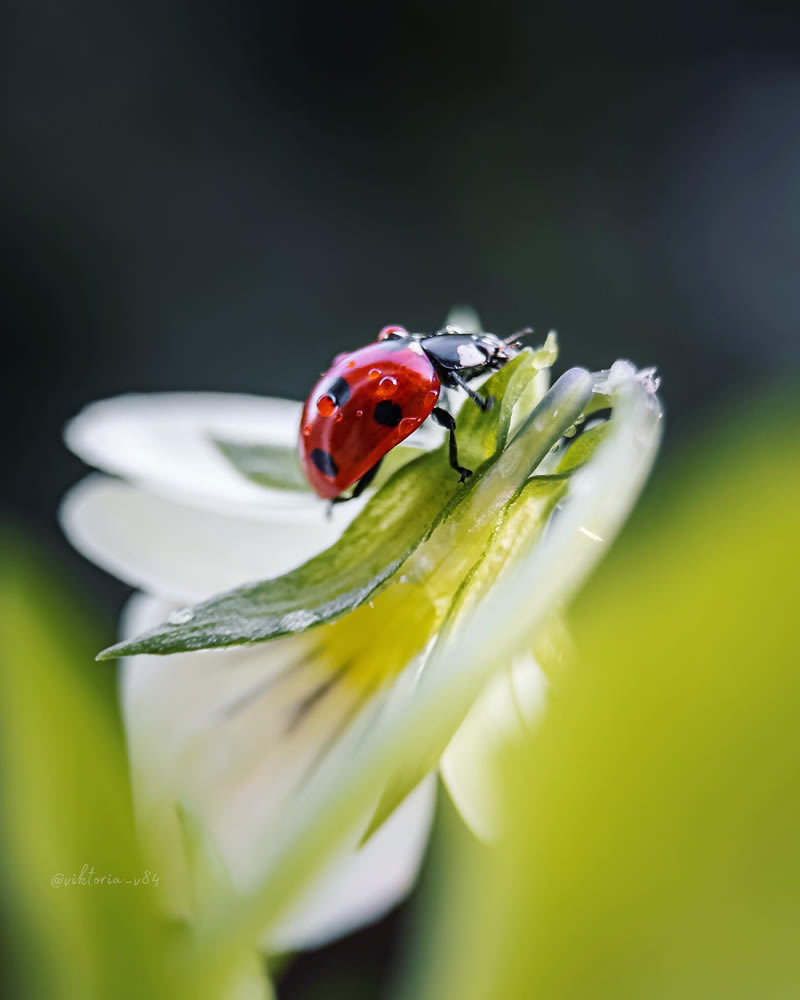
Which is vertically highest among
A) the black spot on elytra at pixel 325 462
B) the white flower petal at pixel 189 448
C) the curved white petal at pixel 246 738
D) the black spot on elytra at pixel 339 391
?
the black spot on elytra at pixel 339 391

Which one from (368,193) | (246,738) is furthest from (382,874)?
(368,193)

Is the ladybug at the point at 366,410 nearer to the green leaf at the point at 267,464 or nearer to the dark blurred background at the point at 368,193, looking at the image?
the green leaf at the point at 267,464

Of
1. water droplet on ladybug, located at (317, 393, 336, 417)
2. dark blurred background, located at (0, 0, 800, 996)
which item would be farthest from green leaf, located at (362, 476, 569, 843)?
dark blurred background, located at (0, 0, 800, 996)

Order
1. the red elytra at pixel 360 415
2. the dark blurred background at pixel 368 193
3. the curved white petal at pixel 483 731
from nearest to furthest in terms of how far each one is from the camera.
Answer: the curved white petal at pixel 483 731, the red elytra at pixel 360 415, the dark blurred background at pixel 368 193

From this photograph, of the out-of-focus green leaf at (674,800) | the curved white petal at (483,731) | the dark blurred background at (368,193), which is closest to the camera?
the out-of-focus green leaf at (674,800)

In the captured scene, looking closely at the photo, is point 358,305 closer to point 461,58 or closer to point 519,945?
point 461,58

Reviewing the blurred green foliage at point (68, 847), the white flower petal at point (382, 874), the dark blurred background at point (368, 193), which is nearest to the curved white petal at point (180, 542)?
the white flower petal at point (382, 874)

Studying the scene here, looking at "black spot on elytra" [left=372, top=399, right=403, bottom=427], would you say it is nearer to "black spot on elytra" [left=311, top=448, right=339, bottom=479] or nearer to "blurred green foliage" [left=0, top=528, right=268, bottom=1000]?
"black spot on elytra" [left=311, top=448, right=339, bottom=479]
